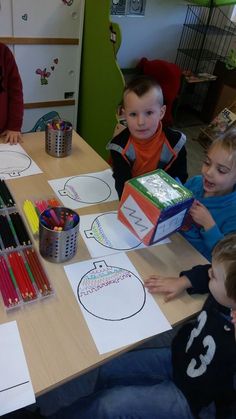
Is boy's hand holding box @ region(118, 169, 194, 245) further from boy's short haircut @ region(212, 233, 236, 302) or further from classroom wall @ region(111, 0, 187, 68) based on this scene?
classroom wall @ region(111, 0, 187, 68)

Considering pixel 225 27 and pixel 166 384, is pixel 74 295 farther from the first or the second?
pixel 225 27

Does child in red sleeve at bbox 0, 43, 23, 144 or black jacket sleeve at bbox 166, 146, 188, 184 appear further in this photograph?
child in red sleeve at bbox 0, 43, 23, 144

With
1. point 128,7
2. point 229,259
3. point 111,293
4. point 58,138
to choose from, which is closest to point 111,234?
point 111,293

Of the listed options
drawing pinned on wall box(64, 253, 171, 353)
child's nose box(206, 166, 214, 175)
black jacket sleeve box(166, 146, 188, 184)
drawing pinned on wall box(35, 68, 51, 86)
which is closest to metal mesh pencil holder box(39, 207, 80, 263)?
drawing pinned on wall box(64, 253, 171, 353)

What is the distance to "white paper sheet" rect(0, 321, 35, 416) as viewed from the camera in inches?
21.9

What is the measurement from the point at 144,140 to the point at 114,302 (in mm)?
630

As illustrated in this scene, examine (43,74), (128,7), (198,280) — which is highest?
(128,7)

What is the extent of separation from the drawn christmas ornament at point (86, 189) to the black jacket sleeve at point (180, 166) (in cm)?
27

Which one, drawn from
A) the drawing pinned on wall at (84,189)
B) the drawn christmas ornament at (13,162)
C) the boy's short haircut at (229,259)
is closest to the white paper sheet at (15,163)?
the drawn christmas ornament at (13,162)

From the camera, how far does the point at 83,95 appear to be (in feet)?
7.52

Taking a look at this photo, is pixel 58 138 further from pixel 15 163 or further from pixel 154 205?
pixel 154 205

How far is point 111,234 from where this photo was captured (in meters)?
0.92

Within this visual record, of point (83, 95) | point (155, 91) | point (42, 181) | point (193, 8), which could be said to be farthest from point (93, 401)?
point (193, 8)

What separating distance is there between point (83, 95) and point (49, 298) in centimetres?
185
